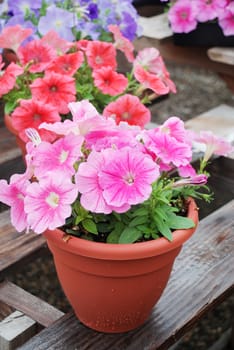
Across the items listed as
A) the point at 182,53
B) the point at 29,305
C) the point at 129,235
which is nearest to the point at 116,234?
the point at 129,235

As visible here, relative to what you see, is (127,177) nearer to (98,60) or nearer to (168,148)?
(168,148)

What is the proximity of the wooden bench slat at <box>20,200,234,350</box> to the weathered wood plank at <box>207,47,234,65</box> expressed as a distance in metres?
0.79

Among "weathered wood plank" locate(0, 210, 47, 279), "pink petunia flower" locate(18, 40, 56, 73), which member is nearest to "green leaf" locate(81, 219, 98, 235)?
"weathered wood plank" locate(0, 210, 47, 279)

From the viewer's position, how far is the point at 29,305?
128 centimetres

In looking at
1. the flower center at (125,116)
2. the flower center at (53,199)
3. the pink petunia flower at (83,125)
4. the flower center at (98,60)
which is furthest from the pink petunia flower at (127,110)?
the flower center at (53,199)

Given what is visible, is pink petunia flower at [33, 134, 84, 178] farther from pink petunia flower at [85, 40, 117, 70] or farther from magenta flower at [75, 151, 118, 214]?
pink petunia flower at [85, 40, 117, 70]

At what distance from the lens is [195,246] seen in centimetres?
136

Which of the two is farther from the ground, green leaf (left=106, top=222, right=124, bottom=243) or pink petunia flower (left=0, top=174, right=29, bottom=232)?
pink petunia flower (left=0, top=174, right=29, bottom=232)

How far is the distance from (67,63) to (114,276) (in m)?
0.69

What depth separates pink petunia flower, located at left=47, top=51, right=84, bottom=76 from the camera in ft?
5.02

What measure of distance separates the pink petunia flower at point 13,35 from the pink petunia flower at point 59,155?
0.65 m

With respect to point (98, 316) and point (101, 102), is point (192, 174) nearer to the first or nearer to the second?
point (98, 316)

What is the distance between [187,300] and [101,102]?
63 centimetres

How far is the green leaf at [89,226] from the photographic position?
1021 mm
